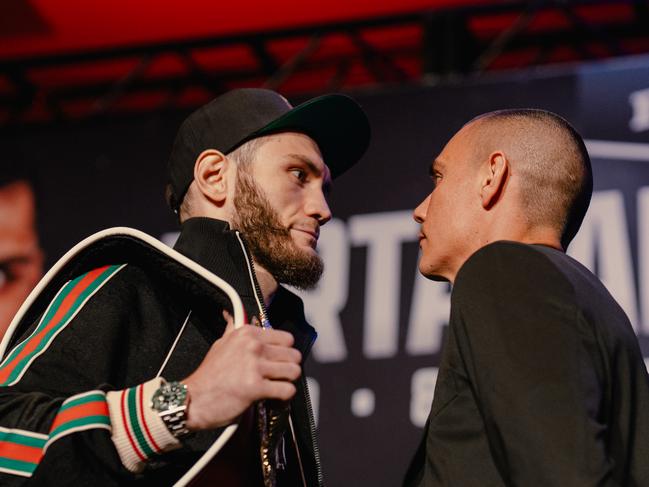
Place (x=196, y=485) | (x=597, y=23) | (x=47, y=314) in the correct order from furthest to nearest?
1. (x=597, y=23)
2. (x=47, y=314)
3. (x=196, y=485)

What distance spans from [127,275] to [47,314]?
0.16 metres

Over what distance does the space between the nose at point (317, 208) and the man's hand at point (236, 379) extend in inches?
30.1

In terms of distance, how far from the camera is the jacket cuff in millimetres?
1515

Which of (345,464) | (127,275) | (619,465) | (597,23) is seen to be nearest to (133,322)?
(127,275)

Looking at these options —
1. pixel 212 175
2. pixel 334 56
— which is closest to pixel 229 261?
pixel 212 175

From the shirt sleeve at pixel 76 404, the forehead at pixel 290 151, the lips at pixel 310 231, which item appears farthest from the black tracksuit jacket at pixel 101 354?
the forehead at pixel 290 151

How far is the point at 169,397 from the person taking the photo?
1.52 metres

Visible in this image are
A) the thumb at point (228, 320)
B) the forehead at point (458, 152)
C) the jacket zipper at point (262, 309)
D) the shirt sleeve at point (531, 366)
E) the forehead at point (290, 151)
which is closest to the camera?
the shirt sleeve at point (531, 366)

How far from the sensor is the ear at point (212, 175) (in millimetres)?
2275

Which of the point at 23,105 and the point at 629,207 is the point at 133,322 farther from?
the point at 23,105

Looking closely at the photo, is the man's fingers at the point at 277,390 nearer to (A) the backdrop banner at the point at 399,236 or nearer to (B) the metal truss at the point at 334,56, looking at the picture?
(A) the backdrop banner at the point at 399,236

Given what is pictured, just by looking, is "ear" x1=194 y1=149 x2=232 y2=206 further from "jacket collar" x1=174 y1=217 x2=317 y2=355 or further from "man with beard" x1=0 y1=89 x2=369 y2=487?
"jacket collar" x1=174 y1=217 x2=317 y2=355

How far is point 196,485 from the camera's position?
61.7 inches

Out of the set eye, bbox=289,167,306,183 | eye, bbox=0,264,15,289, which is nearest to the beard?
eye, bbox=289,167,306,183
